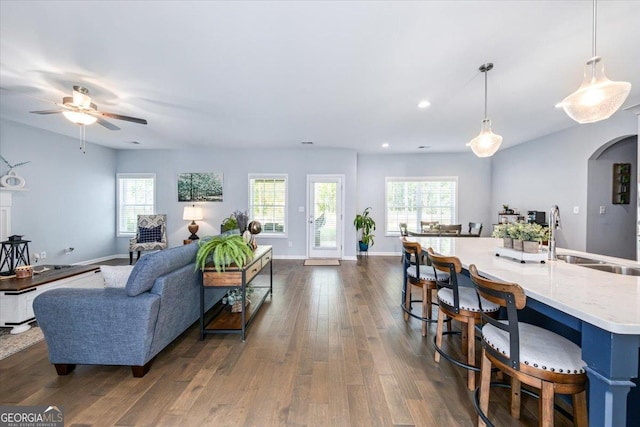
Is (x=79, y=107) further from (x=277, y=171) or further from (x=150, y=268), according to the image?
(x=277, y=171)

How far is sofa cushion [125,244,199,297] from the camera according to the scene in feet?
6.47

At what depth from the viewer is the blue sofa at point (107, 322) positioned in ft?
6.32

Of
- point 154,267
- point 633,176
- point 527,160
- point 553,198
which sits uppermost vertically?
point 527,160

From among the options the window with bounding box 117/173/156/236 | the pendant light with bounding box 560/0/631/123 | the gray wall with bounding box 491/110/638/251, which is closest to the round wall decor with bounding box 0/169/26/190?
the window with bounding box 117/173/156/236

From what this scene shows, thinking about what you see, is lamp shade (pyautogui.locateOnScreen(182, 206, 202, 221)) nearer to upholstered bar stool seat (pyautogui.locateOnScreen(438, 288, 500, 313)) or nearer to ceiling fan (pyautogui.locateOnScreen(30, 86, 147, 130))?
ceiling fan (pyautogui.locateOnScreen(30, 86, 147, 130))

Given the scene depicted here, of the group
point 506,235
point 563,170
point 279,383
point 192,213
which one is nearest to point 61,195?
point 192,213

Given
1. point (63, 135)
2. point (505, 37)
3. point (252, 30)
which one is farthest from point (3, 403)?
point (63, 135)

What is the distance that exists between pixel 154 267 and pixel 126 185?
6.09 meters

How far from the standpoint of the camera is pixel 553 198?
5.13m

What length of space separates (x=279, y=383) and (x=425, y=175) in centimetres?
644

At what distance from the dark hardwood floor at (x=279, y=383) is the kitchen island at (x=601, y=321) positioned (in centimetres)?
78

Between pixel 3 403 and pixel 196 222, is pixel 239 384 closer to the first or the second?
pixel 3 403

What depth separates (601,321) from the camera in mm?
984

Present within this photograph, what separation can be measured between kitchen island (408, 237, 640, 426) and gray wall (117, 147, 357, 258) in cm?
502
